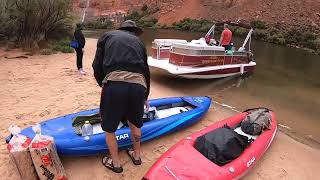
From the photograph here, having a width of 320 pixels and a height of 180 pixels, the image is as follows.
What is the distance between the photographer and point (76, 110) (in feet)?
26.7

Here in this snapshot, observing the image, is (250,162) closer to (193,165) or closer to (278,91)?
(193,165)

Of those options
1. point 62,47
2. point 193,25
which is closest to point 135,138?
point 62,47

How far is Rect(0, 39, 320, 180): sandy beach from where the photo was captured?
19.2 feet

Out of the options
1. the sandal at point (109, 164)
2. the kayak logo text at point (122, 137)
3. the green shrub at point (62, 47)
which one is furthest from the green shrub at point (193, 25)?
the sandal at point (109, 164)

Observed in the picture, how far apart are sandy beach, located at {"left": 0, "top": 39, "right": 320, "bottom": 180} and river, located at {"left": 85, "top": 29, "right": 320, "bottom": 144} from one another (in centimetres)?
79

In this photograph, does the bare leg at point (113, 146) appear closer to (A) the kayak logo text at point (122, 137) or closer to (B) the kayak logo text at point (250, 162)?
(A) the kayak logo text at point (122, 137)

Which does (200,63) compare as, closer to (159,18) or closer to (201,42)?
(201,42)

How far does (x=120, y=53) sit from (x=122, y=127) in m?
1.83

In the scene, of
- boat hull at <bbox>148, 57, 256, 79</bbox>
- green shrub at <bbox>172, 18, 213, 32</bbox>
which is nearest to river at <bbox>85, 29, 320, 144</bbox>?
boat hull at <bbox>148, 57, 256, 79</bbox>

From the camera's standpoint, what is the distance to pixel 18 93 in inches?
350

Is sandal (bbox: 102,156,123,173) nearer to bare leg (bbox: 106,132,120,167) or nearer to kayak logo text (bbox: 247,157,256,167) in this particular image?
bare leg (bbox: 106,132,120,167)

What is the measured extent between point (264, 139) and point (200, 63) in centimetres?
534

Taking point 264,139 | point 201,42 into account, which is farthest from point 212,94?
point 264,139

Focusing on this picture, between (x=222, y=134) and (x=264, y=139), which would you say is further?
(x=264, y=139)
